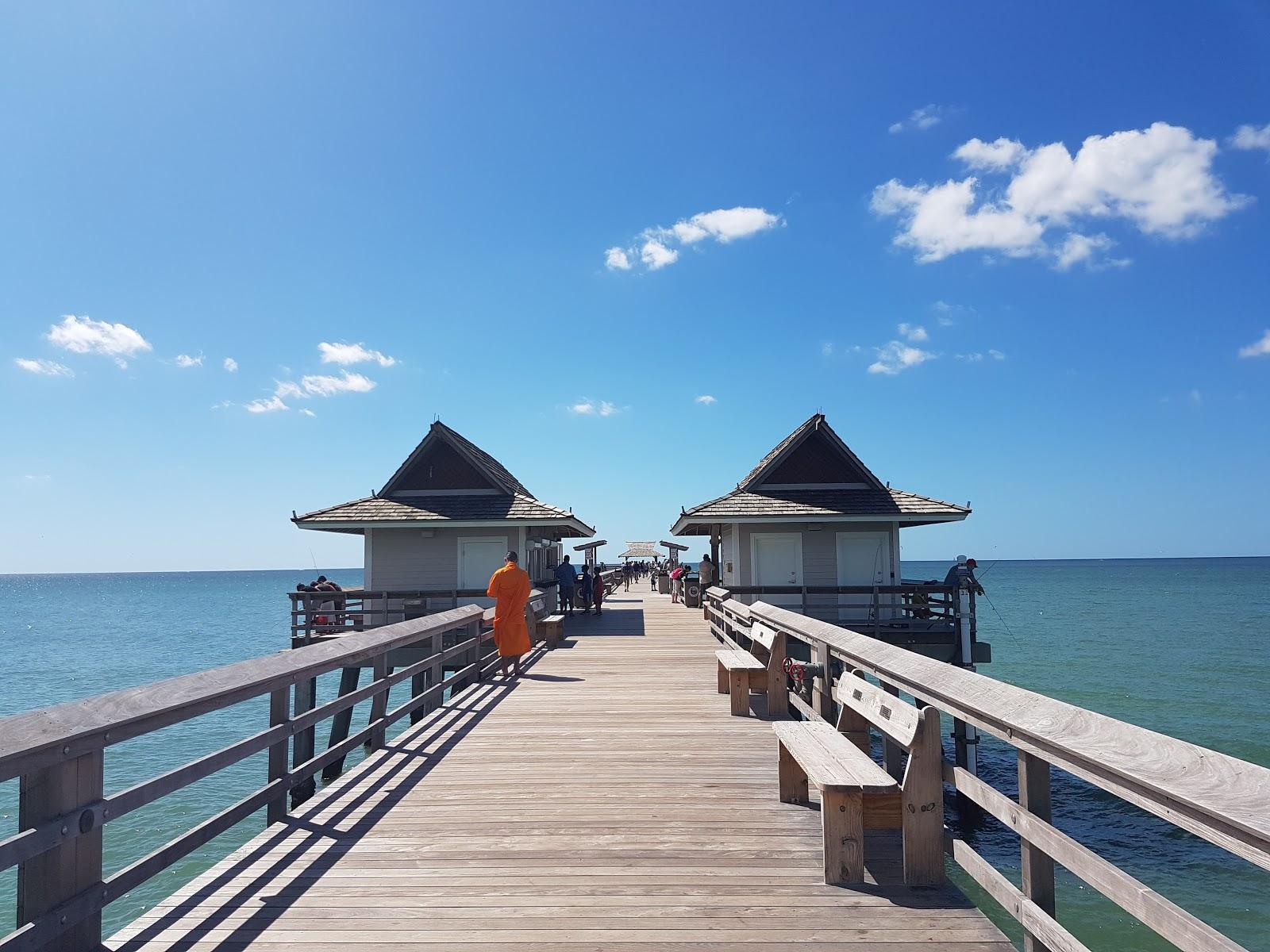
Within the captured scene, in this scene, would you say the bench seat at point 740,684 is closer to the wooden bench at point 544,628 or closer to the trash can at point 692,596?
the wooden bench at point 544,628

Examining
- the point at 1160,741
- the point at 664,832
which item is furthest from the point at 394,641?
the point at 1160,741

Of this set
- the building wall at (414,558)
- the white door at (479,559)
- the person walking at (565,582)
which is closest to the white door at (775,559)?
the person walking at (565,582)

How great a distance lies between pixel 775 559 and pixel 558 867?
51.0ft

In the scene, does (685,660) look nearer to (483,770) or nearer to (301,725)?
(483,770)

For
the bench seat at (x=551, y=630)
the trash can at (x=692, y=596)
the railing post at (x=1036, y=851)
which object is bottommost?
the trash can at (x=692, y=596)

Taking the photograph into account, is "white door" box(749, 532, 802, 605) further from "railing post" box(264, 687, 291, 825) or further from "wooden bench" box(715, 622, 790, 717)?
"railing post" box(264, 687, 291, 825)

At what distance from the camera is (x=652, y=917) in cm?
371

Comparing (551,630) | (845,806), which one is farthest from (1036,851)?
(551,630)

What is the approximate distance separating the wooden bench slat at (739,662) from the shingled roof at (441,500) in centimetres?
986

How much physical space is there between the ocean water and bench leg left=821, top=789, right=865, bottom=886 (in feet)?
22.6

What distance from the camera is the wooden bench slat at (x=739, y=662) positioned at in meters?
8.59

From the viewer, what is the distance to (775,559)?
63.7 feet

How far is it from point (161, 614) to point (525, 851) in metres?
96.7

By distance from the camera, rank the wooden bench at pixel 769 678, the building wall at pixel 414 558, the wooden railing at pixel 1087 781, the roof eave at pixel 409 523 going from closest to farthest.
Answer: the wooden railing at pixel 1087 781, the wooden bench at pixel 769 678, the roof eave at pixel 409 523, the building wall at pixel 414 558
